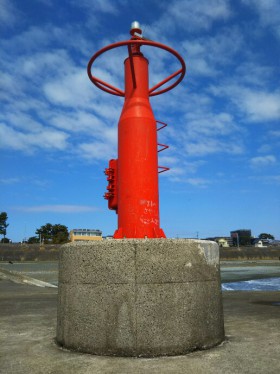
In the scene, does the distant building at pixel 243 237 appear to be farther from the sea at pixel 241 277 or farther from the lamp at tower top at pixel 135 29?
the lamp at tower top at pixel 135 29

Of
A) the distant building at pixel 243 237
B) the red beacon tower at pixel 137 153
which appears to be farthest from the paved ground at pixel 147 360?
the distant building at pixel 243 237

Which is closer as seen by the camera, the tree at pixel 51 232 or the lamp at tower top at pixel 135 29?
the lamp at tower top at pixel 135 29

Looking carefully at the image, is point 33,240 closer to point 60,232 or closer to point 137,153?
point 60,232

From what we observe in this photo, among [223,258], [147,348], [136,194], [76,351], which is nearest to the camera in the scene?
[147,348]

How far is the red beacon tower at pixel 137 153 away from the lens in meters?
4.96

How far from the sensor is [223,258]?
192 ft

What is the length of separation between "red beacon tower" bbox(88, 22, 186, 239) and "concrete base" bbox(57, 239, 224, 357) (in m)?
0.91

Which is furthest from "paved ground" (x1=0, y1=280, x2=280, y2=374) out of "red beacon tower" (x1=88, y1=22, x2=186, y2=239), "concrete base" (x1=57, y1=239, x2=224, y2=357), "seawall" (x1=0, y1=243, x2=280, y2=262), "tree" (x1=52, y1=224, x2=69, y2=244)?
"tree" (x1=52, y1=224, x2=69, y2=244)

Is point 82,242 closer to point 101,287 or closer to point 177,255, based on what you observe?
point 101,287

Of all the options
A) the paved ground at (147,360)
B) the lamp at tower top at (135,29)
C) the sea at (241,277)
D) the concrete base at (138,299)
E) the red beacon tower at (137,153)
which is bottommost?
the sea at (241,277)

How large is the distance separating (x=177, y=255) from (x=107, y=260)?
2.68ft

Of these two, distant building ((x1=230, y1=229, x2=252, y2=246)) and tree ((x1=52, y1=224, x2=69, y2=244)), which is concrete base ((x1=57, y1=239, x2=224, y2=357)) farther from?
distant building ((x1=230, y1=229, x2=252, y2=246))

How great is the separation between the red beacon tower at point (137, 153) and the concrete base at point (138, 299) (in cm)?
91

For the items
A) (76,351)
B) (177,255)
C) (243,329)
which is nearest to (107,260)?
(177,255)
